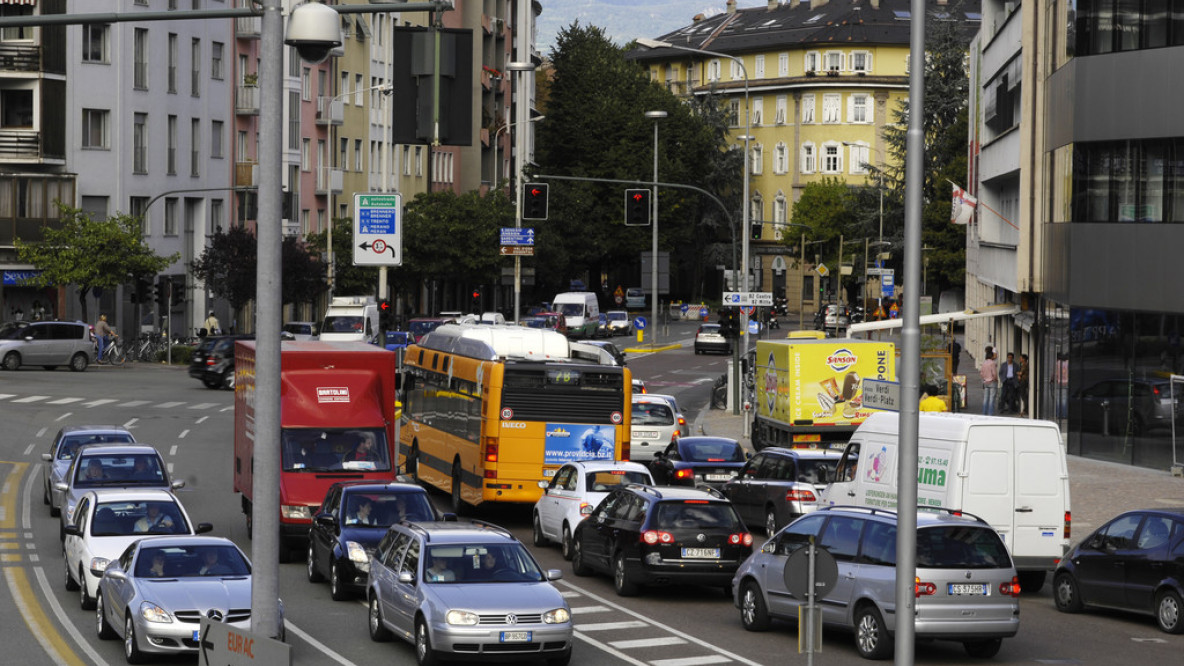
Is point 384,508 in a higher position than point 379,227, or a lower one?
lower

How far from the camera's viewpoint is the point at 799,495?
27.8 m

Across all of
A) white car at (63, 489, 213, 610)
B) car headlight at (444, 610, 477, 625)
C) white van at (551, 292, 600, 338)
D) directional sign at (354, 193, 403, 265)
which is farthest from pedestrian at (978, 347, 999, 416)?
white van at (551, 292, 600, 338)

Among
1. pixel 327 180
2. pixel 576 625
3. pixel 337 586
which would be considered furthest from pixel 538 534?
pixel 327 180

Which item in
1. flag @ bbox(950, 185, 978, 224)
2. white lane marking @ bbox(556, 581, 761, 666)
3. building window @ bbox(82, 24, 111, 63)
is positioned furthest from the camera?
building window @ bbox(82, 24, 111, 63)

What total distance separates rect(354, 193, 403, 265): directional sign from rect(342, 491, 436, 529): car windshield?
45.4ft

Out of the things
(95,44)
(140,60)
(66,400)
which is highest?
(95,44)

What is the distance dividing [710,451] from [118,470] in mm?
11798

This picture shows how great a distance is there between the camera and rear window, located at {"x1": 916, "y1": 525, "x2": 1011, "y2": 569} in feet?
59.4

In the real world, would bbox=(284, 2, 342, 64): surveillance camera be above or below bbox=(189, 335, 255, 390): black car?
above

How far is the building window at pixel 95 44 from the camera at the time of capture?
7012cm

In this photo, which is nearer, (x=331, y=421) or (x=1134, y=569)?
(x=1134, y=569)

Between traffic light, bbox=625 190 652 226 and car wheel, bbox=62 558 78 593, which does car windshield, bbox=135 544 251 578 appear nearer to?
car wheel, bbox=62 558 78 593

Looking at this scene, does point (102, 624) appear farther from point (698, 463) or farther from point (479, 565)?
point (698, 463)

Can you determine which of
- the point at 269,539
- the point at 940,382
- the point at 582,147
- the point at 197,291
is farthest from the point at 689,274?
the point at 269,539
